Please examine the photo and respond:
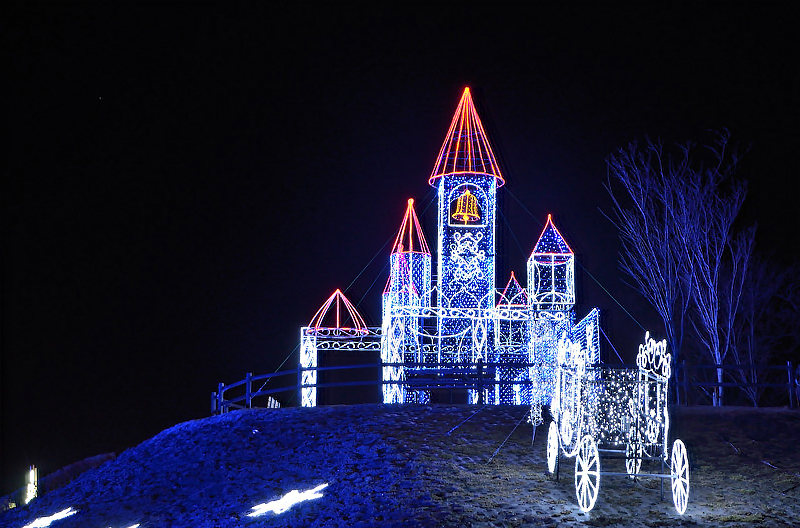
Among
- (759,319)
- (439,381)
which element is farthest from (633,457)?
(759,319)

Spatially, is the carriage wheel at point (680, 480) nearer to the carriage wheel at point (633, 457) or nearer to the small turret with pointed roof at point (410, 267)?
the carriage wheel at point (633, 457)

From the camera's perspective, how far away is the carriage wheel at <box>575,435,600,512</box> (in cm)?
987

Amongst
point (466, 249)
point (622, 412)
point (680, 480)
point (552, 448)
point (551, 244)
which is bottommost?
point (680, 480)

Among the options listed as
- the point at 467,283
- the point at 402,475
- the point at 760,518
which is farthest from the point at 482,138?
the point at 760,518

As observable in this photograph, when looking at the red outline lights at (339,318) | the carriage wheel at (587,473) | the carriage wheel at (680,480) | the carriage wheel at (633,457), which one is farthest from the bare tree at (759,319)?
the carriage wheel at (587,473)

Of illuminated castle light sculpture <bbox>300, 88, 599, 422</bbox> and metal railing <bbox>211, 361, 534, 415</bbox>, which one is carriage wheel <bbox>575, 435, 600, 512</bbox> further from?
illuminated castle light sculpture <bbox>300, 88, 599, 422</bbox>

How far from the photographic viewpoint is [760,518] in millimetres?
9898

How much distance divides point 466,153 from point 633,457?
11.2 meters

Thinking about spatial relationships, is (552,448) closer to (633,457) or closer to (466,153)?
(633,457)

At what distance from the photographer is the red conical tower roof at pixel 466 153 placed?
20094 mm

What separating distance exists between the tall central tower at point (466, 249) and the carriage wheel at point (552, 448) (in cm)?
781

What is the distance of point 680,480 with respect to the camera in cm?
995

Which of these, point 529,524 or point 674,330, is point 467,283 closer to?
point 674,330

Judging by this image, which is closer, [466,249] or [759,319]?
[466,249]
